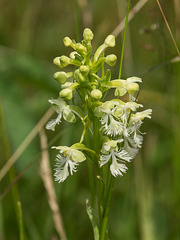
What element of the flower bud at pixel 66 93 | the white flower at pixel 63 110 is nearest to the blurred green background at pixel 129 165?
the white flower at pixel 63 110

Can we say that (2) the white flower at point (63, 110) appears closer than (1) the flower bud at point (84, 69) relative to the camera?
No

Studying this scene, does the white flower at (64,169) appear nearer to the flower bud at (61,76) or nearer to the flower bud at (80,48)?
the flower bud at (61,76)

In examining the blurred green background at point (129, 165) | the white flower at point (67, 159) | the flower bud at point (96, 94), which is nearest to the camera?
the flower bud at point (96, 94)

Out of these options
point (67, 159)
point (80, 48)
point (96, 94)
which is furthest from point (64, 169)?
point (80, 48)

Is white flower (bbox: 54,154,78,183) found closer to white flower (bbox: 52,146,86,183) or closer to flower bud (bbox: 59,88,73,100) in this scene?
white flower (bbox: 52,146,86,183)

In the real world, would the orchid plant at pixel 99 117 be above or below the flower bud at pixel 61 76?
below

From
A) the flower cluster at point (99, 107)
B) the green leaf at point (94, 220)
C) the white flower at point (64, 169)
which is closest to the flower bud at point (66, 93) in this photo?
the flower cluster at point (99, 107)

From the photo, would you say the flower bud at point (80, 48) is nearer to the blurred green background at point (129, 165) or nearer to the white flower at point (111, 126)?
the white flower at point (111, 126)

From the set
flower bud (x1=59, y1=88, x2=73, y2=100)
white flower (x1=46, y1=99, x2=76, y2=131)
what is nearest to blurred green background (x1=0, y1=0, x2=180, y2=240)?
white flower (x1=46, y1=99, x2=76, y2=131)

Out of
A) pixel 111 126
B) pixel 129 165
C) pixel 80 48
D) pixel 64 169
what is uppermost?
pixel 80 48

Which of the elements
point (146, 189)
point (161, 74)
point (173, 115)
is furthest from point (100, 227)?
point (161, 74)

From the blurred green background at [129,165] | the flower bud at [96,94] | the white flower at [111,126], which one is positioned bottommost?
the blurred green background at [129,165]

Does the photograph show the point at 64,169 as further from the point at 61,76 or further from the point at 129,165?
the point at 129,165

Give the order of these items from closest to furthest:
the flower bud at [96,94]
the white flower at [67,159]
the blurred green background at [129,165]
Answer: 1. the flower bud at [96,94]
2. the white flower at [67,159]
3. the blurred green background at [129,165]
